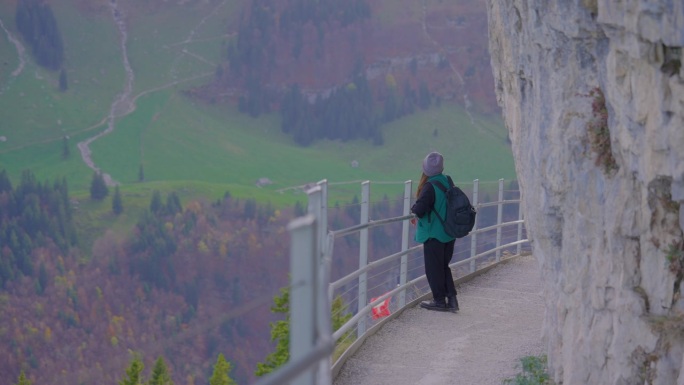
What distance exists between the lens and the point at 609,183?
697 cm

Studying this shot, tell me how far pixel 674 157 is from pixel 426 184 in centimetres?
406

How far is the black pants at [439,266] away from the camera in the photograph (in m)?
10.3

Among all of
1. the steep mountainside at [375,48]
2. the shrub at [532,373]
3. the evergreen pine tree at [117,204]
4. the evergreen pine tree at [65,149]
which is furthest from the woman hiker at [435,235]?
the steep mountainside at [375,48]

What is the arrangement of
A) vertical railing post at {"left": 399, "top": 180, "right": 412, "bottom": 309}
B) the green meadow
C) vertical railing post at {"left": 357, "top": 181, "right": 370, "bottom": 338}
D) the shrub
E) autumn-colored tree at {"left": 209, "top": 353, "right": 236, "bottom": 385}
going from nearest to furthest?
the shrub < vertical railing post at {"left": 357, "top": 181, "right": 370, "bottom": 338} < vertical railing post at {"left": 399, "top": 180, "right": 412, "bottom": 309} < autumn-colored tree at {"left": 209, "top": 353, "right": 236, "bottom": 385} < the green meadow

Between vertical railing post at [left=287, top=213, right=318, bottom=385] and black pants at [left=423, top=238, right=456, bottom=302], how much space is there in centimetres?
759

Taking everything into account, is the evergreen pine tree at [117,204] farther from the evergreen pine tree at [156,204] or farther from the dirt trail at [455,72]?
the dirt trail at [455,72]

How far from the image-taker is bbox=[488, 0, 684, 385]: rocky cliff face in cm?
597

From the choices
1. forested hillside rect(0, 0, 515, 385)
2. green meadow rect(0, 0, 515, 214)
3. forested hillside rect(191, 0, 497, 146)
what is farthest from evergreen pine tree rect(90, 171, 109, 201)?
forested hillside rect(191, 0, 497, 146)

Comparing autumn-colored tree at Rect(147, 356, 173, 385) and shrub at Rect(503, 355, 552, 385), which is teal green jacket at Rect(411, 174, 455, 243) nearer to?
shrub at Rect(503, 355, 552, 385)

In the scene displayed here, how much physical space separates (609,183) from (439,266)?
3675mm

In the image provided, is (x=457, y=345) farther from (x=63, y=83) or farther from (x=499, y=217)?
(x=63, y=83)

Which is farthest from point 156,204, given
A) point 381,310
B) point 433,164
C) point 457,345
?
point 457,345

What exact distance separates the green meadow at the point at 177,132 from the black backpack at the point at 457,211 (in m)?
80.8

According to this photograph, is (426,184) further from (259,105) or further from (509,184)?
(259,105)
